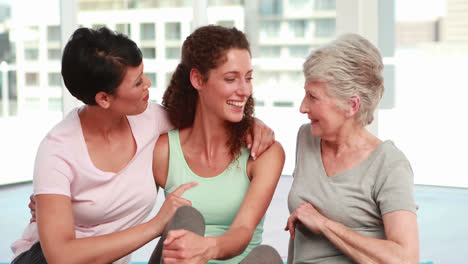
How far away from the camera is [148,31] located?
691 cm

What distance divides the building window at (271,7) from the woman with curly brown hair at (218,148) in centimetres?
543

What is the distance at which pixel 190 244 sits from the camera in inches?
64.8

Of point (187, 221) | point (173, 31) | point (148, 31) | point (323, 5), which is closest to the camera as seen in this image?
point (187, 221)

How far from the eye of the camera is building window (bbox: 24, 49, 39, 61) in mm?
6332

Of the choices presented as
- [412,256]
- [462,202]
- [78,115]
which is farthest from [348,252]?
[462,202]

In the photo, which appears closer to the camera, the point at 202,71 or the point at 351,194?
the point at 351,194

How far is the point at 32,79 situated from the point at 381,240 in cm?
559

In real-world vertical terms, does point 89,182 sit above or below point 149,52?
below

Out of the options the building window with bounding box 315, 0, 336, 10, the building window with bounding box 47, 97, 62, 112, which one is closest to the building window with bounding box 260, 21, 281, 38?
the building window with bounding box 315, 0, 336, 10

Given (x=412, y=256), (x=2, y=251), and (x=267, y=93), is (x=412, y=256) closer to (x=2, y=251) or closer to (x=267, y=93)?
(x=2, y=251)

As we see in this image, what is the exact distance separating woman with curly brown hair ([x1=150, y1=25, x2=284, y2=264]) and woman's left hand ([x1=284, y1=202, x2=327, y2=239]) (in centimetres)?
12

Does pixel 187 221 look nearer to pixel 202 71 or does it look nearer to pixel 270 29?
pixel 202 71

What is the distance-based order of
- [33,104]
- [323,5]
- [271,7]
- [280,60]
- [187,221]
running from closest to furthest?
[187,221]
[33,104]
[280,60]
[323,5]
[271,7]

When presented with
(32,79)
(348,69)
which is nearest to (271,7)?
(32,79)
